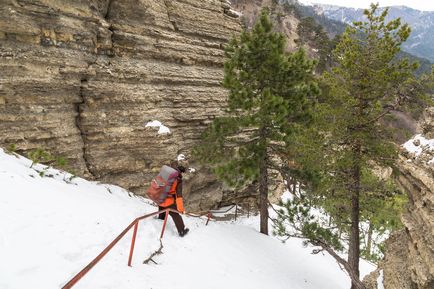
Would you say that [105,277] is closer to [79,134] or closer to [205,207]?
[79,134]

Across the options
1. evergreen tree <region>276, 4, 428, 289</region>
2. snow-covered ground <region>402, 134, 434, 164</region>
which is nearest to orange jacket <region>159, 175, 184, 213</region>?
evergreen tree <region>276, 4, 428, 289</region>

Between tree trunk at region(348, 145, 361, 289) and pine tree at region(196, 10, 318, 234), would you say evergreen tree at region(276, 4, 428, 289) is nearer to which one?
tree trunk at region(348, 145, 361, 289)

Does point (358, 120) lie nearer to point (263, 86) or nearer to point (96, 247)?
point (263, 86)

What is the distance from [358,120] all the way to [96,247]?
946 cm

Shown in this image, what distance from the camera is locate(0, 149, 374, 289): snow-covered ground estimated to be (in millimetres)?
5043

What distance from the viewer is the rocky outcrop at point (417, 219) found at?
27.7 feet

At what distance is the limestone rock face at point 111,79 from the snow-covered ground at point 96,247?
319 centimetres

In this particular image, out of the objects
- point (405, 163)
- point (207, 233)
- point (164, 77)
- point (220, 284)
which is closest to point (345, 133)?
point (405, 163)

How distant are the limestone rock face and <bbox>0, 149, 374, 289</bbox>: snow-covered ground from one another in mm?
3190

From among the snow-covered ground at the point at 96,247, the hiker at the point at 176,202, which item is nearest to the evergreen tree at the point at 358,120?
the snow-covered ground at the point at 96,247

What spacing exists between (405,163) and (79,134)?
40.5 feet

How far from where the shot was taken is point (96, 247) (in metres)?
6.23

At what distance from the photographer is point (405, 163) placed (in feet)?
32.3

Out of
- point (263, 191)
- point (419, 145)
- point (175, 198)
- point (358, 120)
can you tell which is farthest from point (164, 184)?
point (419, 145)
